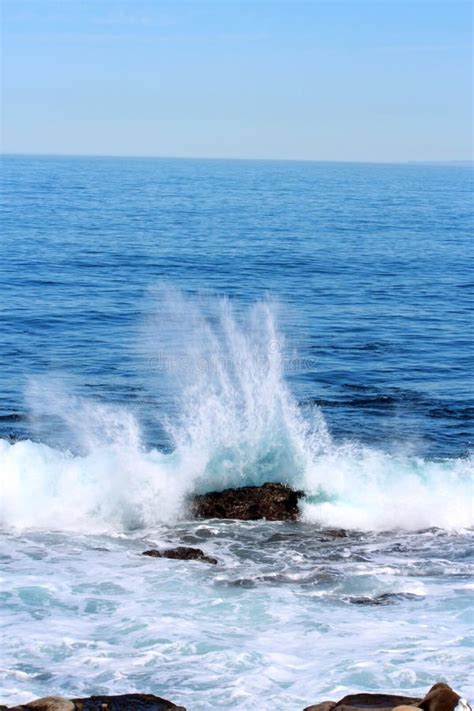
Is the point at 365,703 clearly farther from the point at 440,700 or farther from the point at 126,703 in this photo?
the point at 126,703

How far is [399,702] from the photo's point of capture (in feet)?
38.0

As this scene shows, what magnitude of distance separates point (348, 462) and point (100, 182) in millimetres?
105949

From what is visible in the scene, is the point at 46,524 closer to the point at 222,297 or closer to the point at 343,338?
the point at 343,338

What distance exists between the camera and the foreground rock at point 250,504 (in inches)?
787

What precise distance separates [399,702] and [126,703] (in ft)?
10.7

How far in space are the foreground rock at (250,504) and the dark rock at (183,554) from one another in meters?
2.14

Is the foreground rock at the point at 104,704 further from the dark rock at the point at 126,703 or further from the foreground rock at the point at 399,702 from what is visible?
the foreground rock at the point at 399,702

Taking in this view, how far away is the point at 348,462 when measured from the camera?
2242 cm

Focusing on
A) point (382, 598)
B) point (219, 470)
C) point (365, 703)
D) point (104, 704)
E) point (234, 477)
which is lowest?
point (382, 598)

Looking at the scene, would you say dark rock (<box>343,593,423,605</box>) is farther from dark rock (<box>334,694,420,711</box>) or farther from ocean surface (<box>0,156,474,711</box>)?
dark rock (<box>334,694,420,711</box>)

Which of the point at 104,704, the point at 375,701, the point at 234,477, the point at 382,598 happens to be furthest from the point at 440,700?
the point at 234,477

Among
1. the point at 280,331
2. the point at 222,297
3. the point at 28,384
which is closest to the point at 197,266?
the point at 222,297

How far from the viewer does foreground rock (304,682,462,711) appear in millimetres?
11133

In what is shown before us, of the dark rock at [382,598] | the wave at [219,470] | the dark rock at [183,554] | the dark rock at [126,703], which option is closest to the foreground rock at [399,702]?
the dark rock at [126,703]
